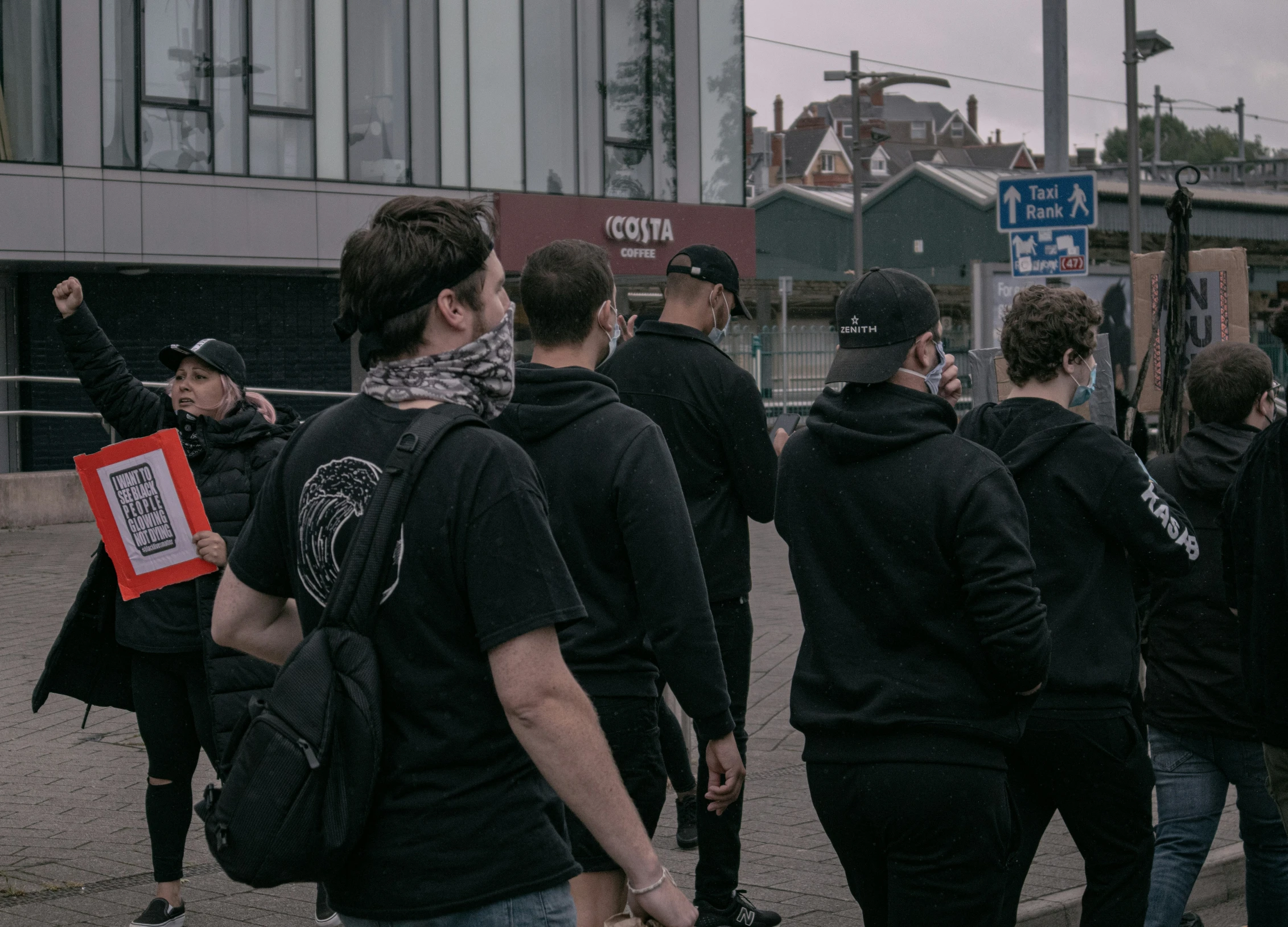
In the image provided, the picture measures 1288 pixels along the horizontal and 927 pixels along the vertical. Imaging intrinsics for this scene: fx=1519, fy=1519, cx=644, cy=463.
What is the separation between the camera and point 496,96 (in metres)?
→ 24.1

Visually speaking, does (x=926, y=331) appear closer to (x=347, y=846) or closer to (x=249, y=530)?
(x=249, y=530)

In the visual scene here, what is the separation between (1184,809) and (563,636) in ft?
6.46

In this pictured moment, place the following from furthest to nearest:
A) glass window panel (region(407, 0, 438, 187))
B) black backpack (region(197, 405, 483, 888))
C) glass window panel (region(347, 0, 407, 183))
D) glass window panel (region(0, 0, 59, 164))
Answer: glass window panel (region(407, 0, 438, 187)) → glass window panel (region(347, 0, 407, 183)) → glass window panel (region(0, 0, 59, 164)) → black backpack (region(197, 405, 483, 888))

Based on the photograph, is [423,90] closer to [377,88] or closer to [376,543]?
[377,88]

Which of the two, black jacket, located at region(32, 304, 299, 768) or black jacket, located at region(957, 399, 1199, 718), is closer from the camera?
black jacket, located at region(957, 399, 1199, 718)

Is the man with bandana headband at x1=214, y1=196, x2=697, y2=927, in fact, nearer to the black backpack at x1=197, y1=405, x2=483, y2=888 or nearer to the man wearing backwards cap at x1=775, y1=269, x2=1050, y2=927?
the black backpack at x1=197, y1=405, x2=483, y2=888

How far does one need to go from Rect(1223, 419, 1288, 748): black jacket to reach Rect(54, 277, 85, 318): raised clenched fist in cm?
353

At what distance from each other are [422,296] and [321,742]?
0.69 m

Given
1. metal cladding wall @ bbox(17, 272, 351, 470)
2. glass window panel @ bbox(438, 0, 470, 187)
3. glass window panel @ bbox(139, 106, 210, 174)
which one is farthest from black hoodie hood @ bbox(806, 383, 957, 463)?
glass window panel @ bbox(438, 0, 470, 187)

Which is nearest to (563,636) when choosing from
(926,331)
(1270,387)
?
(926,331)

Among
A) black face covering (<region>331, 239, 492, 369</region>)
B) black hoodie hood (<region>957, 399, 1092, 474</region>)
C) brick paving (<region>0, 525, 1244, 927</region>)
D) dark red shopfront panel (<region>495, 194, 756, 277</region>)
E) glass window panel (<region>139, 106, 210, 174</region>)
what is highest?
glass window panel (<region>139, 106, 210, 174</region>)

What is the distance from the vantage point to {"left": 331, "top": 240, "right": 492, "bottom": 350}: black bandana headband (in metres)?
2.33

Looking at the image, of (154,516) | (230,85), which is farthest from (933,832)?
(230,85)

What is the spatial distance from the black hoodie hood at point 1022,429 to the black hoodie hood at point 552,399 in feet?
3.29
